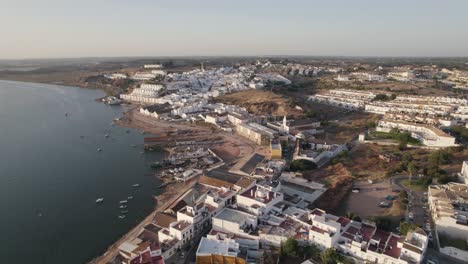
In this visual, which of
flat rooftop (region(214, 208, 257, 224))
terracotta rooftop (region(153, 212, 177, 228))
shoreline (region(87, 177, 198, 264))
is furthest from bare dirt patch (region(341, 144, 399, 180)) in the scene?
terracotta rooftop (region(153, 212, 177, 228))

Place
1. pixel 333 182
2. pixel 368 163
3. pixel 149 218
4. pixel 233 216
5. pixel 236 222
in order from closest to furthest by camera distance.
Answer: pixel 236 222 < pixel 233 216 < pixel 149 218 < pixel 333 182 < pixel 368 163

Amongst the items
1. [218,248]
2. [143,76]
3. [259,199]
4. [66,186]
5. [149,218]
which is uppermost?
[143,76]

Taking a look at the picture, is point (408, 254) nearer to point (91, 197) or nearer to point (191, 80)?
point (91, 197)

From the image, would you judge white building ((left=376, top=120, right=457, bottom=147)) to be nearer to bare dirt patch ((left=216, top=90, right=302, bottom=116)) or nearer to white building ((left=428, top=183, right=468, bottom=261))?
bare dirt patch ((left=216, top=90, right=302, bottom=116))

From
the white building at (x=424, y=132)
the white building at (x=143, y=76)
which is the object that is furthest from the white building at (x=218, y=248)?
the white building at (x=143, y=76)

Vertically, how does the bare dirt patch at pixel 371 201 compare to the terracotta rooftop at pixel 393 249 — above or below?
below

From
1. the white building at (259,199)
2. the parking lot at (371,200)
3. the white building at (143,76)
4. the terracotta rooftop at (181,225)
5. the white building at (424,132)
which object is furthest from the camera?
the white building at (143,76)

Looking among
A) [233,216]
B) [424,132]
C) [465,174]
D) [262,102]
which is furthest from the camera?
[262,102]

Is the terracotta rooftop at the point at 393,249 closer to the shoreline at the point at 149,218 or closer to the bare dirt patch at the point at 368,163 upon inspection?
the bare dirt patch at the point at 368,163

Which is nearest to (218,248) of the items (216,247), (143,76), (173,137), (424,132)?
(216,247)

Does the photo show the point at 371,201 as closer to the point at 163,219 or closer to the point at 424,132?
the point at 163,219

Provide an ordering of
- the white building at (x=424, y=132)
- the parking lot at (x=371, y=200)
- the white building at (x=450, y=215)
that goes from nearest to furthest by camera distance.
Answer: the white building at (x=450, y=215) → the parking lot at (x=371, y=200) → the white building at (x=424, y=132)
